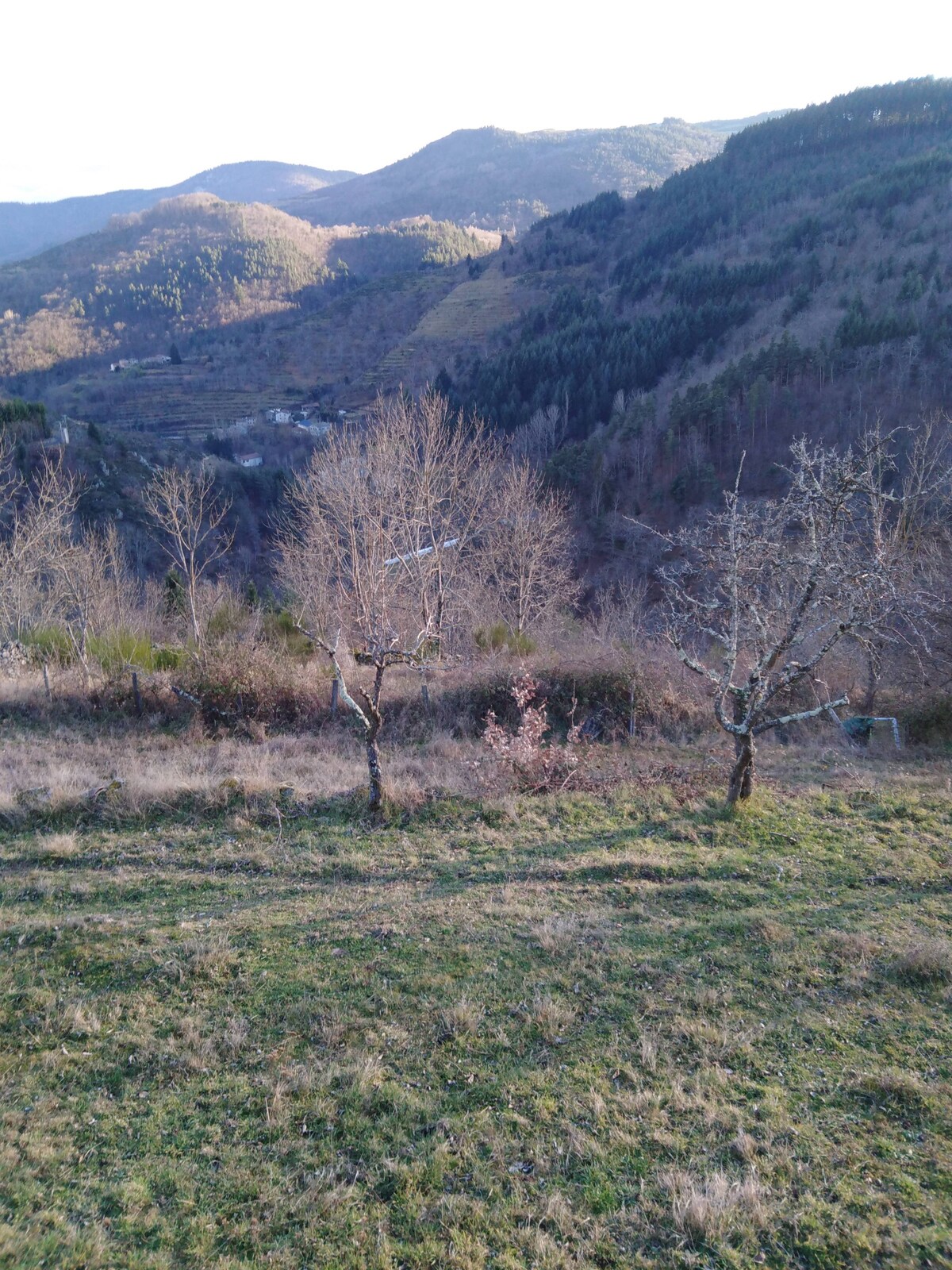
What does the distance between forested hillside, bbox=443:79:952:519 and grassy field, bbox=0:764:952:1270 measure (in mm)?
41874

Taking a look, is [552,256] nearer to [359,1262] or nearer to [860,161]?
[860,161]

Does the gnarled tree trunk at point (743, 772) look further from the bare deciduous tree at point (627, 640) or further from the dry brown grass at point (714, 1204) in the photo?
the dry brown grass at point (714, 1204)

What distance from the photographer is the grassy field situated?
177 inches

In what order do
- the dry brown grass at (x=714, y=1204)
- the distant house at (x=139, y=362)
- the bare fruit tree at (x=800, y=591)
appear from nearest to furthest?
the dry brown grass at (x=714, y=1204)
the bare fruit tree at (x=800, y=591)
the distant house at (x=139, y=362)

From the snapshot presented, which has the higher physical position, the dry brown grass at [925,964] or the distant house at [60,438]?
the distant house at [60,438]

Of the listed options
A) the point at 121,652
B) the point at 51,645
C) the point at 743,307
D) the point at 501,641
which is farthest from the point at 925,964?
the point at 743,307

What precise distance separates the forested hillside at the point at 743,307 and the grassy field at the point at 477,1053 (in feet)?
137

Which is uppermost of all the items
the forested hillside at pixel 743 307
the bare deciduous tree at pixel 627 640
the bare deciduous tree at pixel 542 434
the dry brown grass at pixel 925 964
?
the forested hillside at pixel 743 307

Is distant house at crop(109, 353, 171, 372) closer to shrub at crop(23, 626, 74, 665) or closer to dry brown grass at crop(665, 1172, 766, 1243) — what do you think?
shrub at crop(23, 626, 74, 665)

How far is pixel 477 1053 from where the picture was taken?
616cm

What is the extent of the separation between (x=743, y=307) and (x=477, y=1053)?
285 ft

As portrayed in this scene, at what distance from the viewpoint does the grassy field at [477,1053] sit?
4504mm

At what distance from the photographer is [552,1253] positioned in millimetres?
4293

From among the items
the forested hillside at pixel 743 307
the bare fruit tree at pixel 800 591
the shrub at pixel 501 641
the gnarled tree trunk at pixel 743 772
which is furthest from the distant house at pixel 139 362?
the gnarled tree trunk at pixel 743 772
